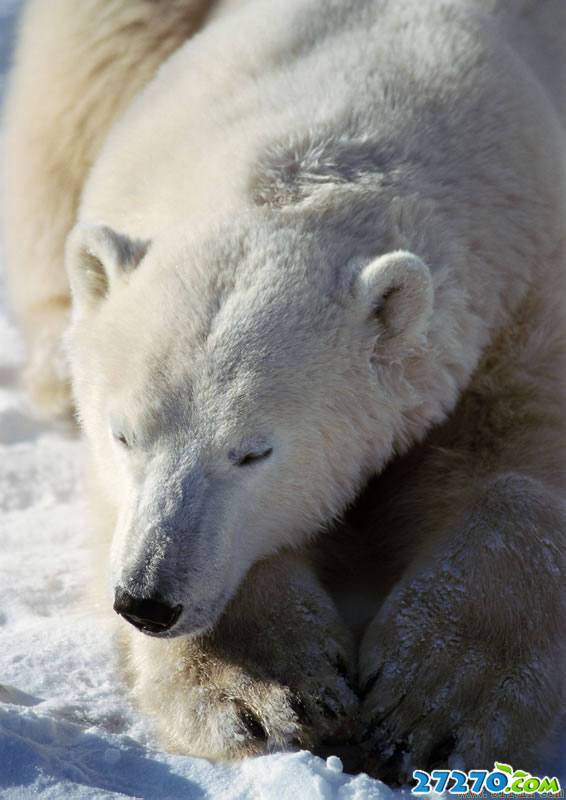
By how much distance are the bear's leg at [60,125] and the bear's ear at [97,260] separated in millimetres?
1399

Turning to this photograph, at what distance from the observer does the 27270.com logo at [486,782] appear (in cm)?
226

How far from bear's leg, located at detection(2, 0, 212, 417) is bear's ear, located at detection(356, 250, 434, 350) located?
6.04 feet

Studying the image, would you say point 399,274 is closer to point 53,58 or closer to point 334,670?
point 334,670

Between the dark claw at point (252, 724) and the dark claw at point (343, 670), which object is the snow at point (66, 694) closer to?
the dark claw at point (252, 724)

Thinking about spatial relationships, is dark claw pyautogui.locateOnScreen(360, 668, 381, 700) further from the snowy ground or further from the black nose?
the black nose

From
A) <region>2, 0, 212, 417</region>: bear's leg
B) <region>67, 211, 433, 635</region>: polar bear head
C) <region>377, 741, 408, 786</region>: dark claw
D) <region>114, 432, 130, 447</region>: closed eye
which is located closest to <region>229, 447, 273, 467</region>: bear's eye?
<region>67, 211, 433, 635</region>: polar bear head

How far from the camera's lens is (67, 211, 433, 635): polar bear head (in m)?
2.42

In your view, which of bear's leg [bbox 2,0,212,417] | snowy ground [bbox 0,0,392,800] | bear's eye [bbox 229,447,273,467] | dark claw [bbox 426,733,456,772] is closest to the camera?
snowy ground [bbox 0,0,392,800]

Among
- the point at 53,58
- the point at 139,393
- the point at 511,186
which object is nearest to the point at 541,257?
the point at 511,186

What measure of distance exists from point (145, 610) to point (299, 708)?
362 mm

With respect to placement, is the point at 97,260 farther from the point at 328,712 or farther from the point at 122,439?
the point at 328,712

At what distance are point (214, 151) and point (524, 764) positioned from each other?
1568 mm

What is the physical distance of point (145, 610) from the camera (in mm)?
2328

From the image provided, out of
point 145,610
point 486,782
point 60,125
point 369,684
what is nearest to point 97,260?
point 145,610
